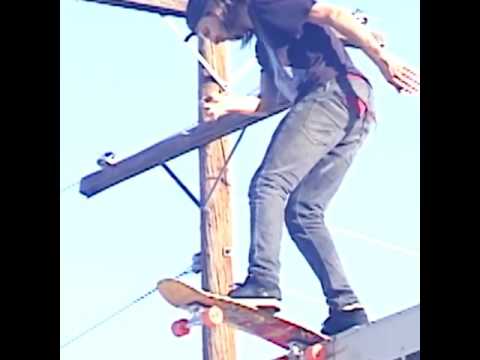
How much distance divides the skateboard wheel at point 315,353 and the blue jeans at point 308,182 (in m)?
0.38

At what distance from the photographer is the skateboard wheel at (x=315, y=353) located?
5809 millimetres

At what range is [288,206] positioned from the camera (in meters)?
6.38

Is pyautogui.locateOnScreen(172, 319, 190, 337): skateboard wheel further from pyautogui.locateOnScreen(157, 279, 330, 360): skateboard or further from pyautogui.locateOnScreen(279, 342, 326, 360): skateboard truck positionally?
pyautogui.locateOnScreen(279, 342, 326, 360): skateboard truck

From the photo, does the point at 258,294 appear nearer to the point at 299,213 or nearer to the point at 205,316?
the point at 205,316

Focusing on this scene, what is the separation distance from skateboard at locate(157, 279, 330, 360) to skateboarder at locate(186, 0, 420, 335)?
80 millimetres

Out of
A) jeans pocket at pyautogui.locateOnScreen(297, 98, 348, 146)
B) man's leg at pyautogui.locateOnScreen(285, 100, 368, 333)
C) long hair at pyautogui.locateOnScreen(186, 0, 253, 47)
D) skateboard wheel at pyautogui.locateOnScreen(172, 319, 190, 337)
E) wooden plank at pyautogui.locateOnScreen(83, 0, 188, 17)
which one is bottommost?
skateboard wheel at pyautogui.locateOnScreen(172, 319, 190, 337)

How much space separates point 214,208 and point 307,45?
2.37 m

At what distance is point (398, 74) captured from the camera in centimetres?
629

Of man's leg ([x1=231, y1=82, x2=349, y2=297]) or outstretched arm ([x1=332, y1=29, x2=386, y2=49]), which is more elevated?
outstretched arm ([x1=332, y1=29, x2=386, y2=49])

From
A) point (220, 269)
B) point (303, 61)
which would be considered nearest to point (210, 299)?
point (303, 61)

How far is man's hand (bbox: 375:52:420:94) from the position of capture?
20.6 feet

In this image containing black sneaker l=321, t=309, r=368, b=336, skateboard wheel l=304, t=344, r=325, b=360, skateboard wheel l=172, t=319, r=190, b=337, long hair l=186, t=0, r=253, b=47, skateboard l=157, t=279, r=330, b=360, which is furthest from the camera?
long hair l=186, t=0, r=253, b=47

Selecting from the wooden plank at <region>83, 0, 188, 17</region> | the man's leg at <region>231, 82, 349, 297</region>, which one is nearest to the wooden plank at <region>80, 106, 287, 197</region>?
the wooden plank at <region>83, 0, 188, 17</region>
